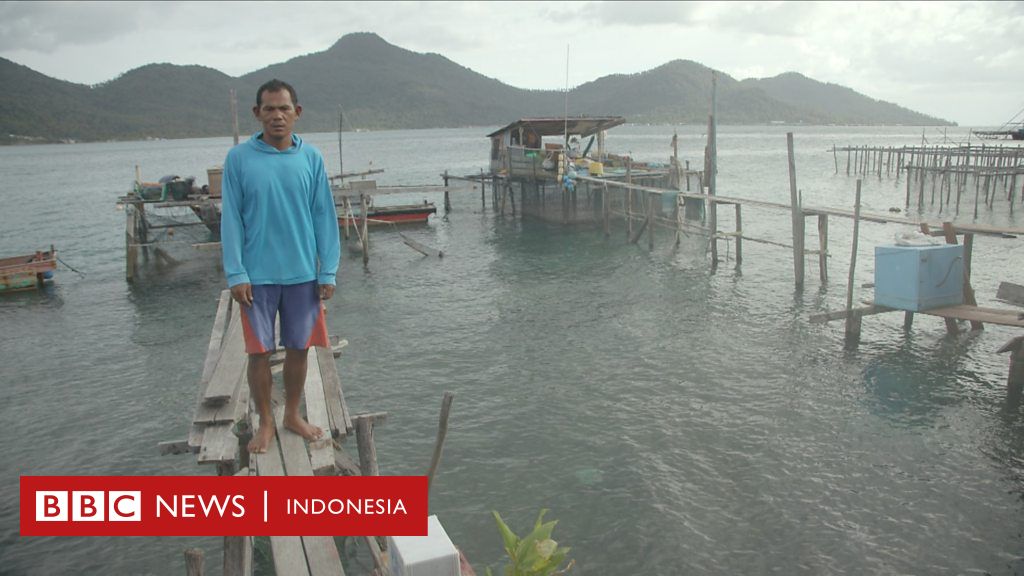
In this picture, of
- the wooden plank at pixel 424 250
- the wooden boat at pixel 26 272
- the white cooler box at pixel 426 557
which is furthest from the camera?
the wooden plank at pixel 424 250

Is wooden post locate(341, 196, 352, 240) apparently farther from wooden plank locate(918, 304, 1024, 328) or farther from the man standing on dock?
the man standing on dock

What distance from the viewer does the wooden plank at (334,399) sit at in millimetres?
5662

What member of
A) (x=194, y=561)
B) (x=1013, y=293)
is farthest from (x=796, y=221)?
(x=194, y=561)

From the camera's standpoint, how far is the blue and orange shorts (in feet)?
16.4

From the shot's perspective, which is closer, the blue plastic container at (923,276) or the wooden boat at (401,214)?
the blue plastic container at (923,276)

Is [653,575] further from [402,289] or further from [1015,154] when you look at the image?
[1015,154]

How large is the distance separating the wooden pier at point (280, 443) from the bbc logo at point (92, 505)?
458 millimetres

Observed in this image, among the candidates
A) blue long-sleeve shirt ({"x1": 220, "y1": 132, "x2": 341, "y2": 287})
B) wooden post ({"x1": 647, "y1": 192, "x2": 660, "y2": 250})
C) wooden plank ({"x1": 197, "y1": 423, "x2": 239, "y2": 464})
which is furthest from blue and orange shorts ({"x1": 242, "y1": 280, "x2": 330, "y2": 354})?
wooden post ({"x1": 647, "y1": 192, "x2": 660, "y2": 250})

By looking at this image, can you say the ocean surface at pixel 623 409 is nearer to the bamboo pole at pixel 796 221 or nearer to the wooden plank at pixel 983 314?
the bamboo pole at pixel 796 221

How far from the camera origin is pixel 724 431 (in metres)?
10.7

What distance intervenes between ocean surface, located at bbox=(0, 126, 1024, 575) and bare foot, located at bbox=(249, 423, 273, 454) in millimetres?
3567

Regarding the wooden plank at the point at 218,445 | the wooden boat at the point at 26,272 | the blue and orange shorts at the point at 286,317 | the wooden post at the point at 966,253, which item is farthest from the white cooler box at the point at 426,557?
the wooden boat at the point at 26,272

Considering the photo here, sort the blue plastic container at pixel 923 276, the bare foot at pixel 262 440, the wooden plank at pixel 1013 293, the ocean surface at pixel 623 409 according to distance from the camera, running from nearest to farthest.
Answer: the bare foot at pixel 262 440 < the ocean surface at pixel 623 409 < the wooden plank at pixel 1013 293 < the blue plastic container at pixel 923 276

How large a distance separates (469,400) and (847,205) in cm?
3659
